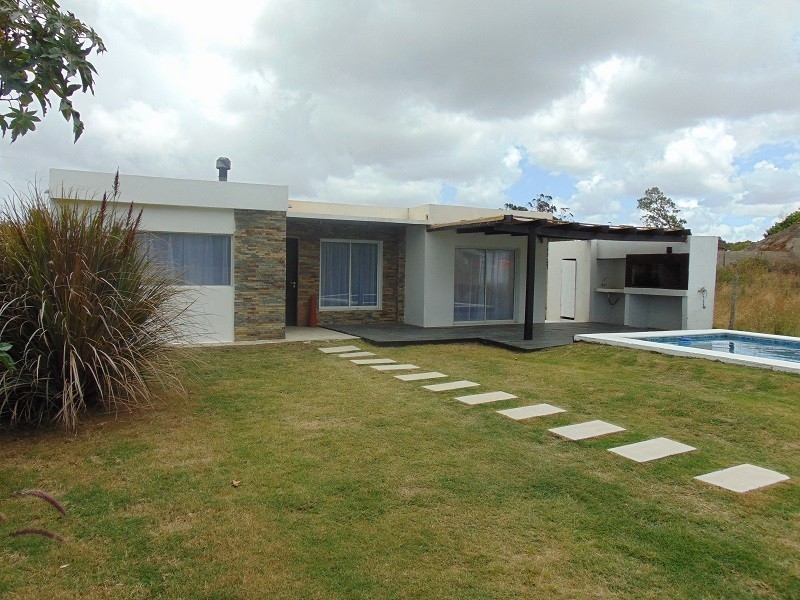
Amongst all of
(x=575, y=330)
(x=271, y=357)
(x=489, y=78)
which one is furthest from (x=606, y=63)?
(x=271, y=357)

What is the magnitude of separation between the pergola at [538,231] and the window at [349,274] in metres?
2.16

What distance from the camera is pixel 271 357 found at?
10.0 m

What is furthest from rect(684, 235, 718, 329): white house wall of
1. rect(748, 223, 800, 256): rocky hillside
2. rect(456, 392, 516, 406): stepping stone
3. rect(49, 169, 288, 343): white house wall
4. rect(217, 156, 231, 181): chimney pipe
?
rect(748, 223, 800, 256): rocky hillside

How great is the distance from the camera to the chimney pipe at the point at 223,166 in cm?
1337

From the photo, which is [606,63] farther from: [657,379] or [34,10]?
[34,10]

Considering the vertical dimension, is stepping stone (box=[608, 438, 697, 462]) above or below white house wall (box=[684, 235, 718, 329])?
below

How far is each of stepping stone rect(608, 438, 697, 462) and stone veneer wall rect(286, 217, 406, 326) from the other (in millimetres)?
10372

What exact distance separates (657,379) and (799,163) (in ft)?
58.9

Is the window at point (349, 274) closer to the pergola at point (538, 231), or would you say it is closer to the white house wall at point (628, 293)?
the pergola at point (538, 231)

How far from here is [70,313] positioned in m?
5.14

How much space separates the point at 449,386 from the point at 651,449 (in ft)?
10.1

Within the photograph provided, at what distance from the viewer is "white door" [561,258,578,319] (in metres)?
17.3

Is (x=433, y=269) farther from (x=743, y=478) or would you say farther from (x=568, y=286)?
(x=743, y=478)

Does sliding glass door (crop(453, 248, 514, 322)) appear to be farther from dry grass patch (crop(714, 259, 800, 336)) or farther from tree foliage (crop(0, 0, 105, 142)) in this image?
tree foliage (crop(0, 0, 105, 142))
